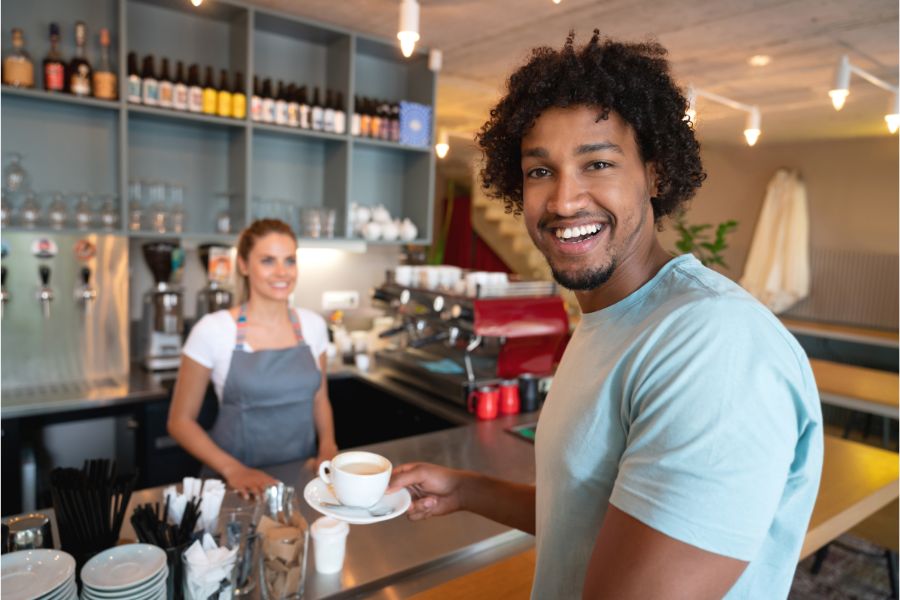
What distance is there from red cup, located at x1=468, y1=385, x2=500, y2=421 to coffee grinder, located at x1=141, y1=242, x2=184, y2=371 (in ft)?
5.12

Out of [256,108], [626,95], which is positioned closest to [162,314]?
[256,108]

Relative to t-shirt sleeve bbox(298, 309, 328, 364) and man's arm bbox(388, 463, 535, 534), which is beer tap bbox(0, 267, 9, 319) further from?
man's arm bbox(388, 463, 535, 534)

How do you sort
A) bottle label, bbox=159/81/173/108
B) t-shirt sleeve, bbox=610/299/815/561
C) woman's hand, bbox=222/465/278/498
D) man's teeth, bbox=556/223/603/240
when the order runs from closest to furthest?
1. t-shirt sleeve, bbox=610/299/815/561
2. man's teeth, bbox=556/223/603/240
3. woman's hand, bbox=222/465/278/498
4. bottle label, bbox=159/81/173/108

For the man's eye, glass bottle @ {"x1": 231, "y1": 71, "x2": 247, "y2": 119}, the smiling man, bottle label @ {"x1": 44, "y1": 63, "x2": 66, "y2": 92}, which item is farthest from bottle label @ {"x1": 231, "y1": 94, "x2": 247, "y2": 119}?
the man's eye

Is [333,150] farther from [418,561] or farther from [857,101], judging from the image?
[857,101]

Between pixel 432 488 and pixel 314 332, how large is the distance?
131 cm

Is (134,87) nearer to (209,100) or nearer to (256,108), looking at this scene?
(209,100)

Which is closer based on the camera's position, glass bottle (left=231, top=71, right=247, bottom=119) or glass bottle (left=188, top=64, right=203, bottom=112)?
glass bottle (left=188, top=64, right=203, bottom=112)

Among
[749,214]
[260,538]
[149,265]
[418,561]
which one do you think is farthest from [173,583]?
[749,214]

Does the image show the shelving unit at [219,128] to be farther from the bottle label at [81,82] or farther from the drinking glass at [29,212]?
the drinking glass at [29,212]

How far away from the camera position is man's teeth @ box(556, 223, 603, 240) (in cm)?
88

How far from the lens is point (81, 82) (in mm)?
2857

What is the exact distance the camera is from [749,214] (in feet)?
25.1

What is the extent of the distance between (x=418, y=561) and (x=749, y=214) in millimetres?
7403
